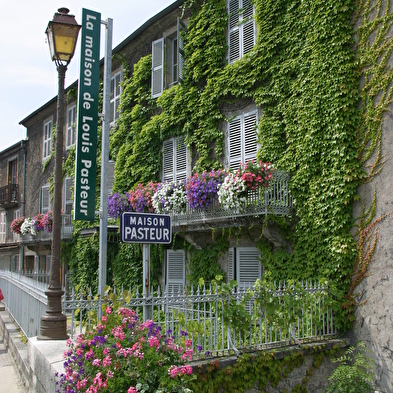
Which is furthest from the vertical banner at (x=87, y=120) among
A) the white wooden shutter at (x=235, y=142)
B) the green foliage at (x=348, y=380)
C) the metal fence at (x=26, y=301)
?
the green foliage at (x=348, y=380)

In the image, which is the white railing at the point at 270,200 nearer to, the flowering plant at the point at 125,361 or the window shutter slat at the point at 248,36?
the window shutter slat at the point at 248,36

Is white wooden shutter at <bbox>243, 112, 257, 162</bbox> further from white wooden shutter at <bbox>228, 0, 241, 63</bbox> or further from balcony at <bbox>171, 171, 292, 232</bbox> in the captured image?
white wooden shutter at <bbox>228, 0, 241, 63</bbox>

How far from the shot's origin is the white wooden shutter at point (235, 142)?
11.4 meters

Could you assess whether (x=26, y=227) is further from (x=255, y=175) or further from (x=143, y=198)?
(x=255, y=175)

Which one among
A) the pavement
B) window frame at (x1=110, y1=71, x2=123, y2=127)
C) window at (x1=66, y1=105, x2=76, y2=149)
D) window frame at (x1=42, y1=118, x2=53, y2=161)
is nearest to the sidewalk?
the pavement

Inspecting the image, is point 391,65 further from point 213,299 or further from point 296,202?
point 213,299

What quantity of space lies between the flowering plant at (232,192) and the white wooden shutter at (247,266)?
143 centimetres

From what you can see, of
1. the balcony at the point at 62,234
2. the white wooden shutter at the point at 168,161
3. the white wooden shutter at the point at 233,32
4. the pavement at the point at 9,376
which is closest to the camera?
the pavement at the point at 9,376

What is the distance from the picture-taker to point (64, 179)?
20766 millimetres

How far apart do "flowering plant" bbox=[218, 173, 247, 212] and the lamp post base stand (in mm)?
4166

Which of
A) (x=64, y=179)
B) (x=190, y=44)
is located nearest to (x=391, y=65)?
(x=190, y=44)

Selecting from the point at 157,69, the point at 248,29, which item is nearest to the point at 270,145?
the point at 248,29

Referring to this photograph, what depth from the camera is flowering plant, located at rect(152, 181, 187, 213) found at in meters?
11.5

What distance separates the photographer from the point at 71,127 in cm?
2069
